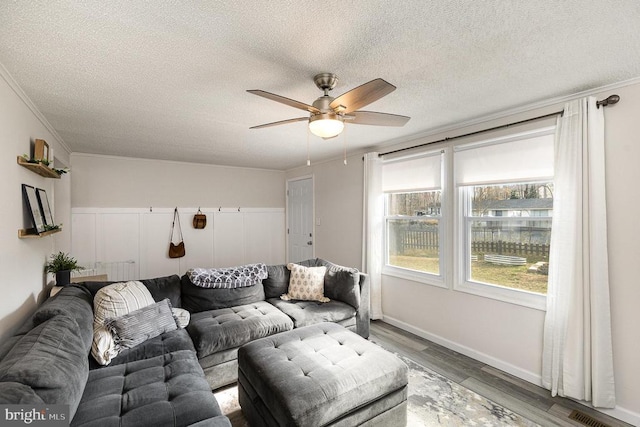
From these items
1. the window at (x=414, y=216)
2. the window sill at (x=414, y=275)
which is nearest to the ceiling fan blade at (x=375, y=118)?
the window at (x=414, y=216)

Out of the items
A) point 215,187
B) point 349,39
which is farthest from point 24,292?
point 215,187

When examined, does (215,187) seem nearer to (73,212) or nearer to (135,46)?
(73,212)

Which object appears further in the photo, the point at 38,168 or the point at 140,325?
the point at 38,168

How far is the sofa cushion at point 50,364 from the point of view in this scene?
1.18 meters

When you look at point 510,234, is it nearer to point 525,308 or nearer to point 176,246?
point 525,308

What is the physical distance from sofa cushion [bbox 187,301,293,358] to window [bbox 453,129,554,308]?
1929mm

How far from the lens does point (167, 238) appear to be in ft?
15.9

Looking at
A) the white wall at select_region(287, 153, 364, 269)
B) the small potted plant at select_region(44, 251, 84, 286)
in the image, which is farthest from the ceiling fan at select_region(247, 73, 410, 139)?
the small potted plant at select_region(44, 251, 84, 286)

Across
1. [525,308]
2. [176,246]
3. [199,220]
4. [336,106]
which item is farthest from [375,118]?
[176,246]

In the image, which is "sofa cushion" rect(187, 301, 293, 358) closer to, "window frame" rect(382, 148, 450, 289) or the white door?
"window frame" rect(382, 148, 450, 289)

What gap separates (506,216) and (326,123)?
2.04 meters

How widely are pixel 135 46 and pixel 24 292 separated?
201 centimetres

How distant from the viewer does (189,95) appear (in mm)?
2217

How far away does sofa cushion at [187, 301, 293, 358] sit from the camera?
229 cm
